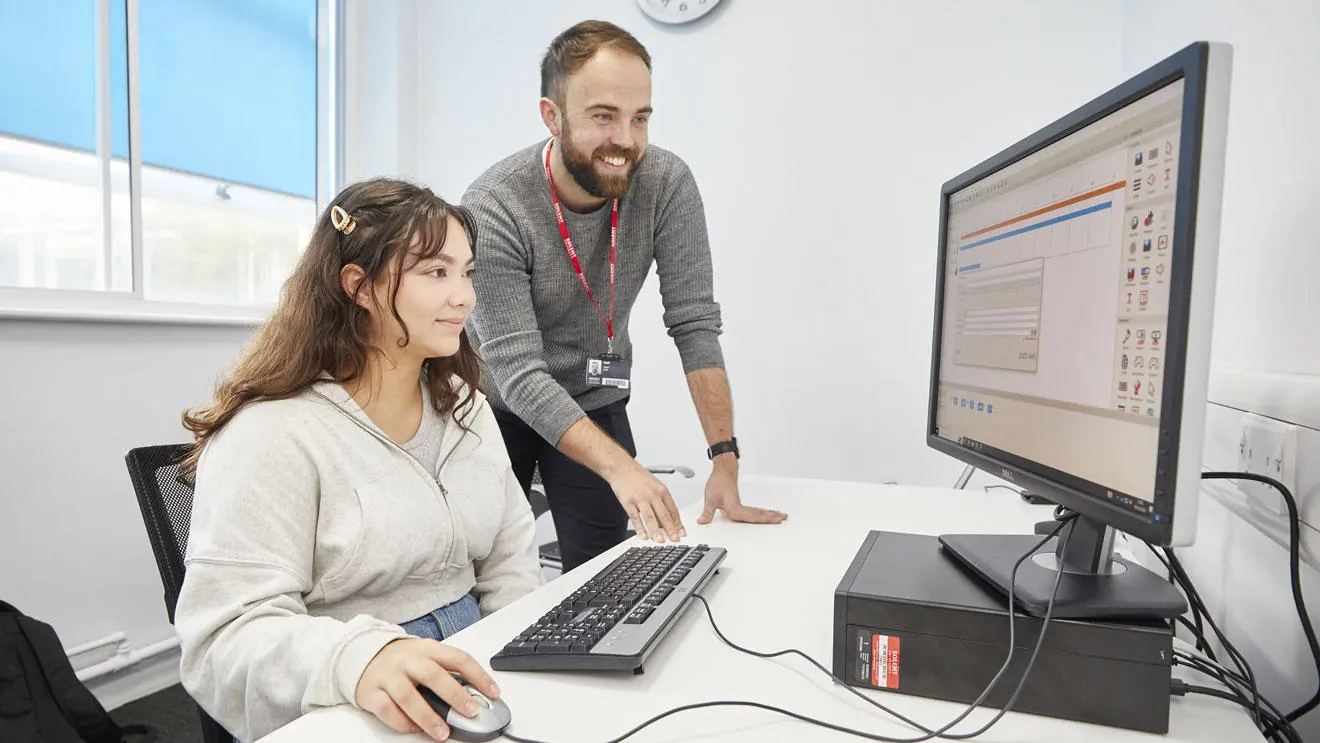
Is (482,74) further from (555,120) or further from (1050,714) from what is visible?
(1050,714)

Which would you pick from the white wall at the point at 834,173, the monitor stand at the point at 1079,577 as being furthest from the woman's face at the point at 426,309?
the white wall at the point at 834,173

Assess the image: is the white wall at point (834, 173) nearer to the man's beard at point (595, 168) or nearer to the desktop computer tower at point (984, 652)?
the man's beard at point (595, 168)

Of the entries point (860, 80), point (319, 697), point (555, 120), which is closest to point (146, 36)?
point (555, 120)

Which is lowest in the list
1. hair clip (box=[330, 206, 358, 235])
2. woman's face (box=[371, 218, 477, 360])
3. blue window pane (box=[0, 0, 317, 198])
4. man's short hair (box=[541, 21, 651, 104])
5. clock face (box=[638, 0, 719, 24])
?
woman's face (box=[371, 218, 477, 360])

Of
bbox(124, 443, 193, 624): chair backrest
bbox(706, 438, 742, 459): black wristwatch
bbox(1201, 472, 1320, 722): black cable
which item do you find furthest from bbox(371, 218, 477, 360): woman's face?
bbox(1201, 472, 1320, 722): black cable

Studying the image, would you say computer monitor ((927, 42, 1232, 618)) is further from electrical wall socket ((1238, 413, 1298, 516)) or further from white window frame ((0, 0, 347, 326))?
white window frame ((0, 0, 347, 326))

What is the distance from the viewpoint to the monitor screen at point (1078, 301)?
0.59 metres

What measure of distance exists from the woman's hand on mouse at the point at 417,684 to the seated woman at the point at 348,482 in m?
0.03

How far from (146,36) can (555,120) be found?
1604 millimetres

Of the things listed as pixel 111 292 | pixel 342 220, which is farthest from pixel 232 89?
pixel 342 220

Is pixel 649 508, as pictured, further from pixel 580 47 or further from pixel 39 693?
pixel 39 693

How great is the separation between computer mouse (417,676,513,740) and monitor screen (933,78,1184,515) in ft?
1.59

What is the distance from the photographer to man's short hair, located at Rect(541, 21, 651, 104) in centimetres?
148

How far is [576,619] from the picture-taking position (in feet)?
2.56
